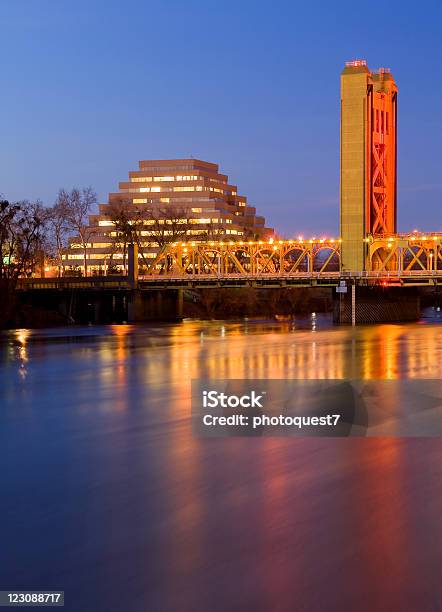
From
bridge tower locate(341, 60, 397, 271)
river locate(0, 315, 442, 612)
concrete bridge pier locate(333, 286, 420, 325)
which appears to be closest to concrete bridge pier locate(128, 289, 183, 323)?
concrete bridge pier locate(333, 286, 420, 325)

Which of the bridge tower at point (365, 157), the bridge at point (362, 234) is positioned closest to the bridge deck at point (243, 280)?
the bridge at point (362, 234)

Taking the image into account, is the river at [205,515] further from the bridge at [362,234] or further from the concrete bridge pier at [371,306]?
the bridge at [362,234]

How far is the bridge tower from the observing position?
89250 mm

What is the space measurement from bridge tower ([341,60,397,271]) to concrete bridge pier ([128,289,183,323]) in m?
22.9

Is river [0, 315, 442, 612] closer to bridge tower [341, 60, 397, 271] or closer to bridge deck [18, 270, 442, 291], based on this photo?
bridge deck [18, 270, 442, 291]

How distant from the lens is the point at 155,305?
101 metres

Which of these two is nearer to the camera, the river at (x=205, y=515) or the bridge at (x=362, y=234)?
the river at (x=205, y=515)

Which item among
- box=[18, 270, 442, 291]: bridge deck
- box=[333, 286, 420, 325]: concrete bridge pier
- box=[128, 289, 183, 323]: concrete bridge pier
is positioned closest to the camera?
box=[18, 270, 442, 291]: bridge deck

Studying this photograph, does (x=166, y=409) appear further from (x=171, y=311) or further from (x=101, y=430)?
(x=171, y=311)

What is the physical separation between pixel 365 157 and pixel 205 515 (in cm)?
7950

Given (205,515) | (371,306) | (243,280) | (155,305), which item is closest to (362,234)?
(371,306)

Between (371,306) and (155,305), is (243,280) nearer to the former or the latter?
(155,305)

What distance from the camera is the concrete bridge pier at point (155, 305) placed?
96.5 meters

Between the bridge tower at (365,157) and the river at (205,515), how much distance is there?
66.9 meters
